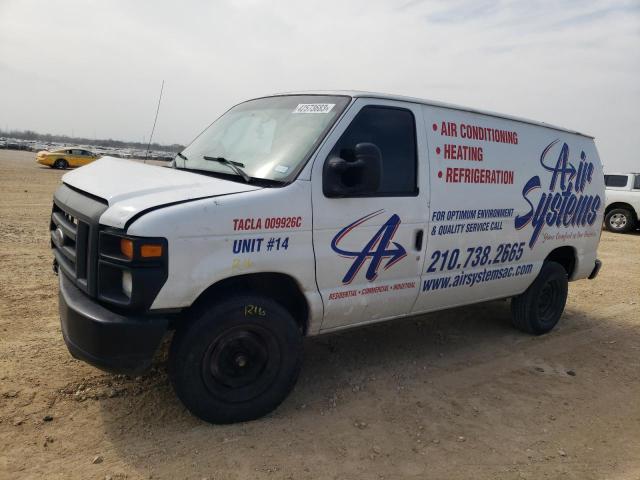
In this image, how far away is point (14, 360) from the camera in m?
4.05

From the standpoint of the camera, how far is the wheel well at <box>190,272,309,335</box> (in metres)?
3.31

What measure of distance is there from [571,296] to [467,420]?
4569mm

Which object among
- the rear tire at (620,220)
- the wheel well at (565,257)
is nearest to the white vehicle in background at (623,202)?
the rear tire at (620,220)

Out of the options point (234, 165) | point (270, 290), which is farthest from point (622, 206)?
point (234, 165)

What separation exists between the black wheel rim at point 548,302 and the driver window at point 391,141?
8.56 feet

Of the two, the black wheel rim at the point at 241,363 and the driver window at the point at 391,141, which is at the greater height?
the driver window at the point at 391,141

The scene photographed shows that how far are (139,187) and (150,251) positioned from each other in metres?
0.58

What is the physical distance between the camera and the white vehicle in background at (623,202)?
15.5 metres

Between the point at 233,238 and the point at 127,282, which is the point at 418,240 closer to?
the point at 233,238

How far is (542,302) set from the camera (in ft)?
18.8

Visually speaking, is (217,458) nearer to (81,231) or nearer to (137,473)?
(137,473)

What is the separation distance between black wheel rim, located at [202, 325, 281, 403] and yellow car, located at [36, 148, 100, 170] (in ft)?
98.7

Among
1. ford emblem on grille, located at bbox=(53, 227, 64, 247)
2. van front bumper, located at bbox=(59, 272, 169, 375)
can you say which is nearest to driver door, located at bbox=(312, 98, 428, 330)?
van front bumper, located at bbox=(59, 272, 169, 375)

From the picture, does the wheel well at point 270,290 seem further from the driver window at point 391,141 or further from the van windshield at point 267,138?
the driver window at point 391,141
